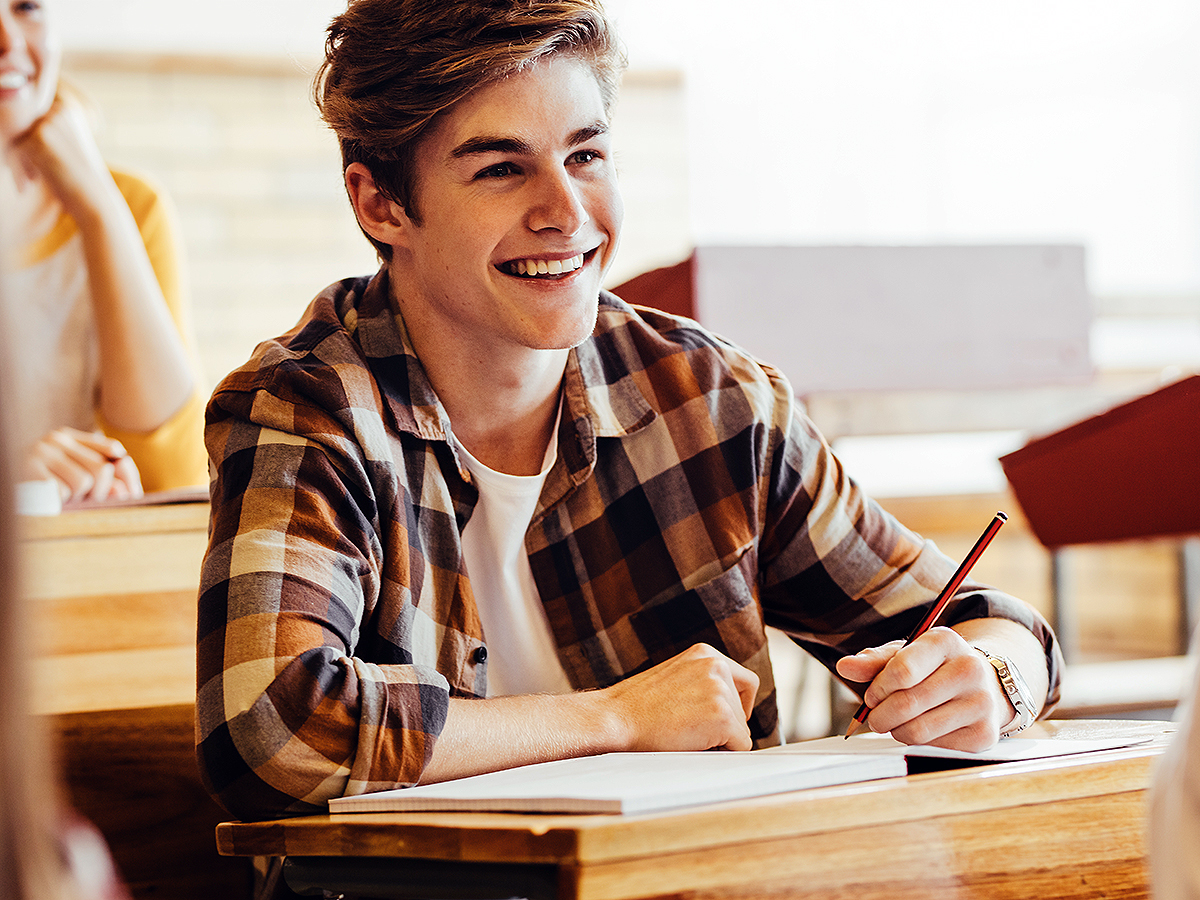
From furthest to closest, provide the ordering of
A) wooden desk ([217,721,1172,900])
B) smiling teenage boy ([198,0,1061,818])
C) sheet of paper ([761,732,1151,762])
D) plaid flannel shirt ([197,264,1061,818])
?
smiling teenage boy ([198,0,1061,818]), plaid flannel shirt ([197,264,1061,818]), sheet of paper ([761,732,1151,762]), wooden desk ([217,721,1172,900])

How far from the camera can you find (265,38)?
3.67m

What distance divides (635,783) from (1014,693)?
379 millimetres

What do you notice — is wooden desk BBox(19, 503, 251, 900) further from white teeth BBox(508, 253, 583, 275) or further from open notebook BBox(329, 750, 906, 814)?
open notebook BBox(329, 750, 906, 814)

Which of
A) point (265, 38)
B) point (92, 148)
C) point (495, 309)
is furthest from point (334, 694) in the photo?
point (265, 38)

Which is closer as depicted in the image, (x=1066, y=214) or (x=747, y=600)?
(x=747, y=600)

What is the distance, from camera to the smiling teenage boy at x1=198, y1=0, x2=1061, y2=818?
3.31ft

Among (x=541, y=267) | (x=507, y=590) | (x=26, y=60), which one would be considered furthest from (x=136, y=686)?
(x=26, y=60)

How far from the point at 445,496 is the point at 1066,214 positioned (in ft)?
11.3

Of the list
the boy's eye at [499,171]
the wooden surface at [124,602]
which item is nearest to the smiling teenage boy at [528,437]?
the boy's eye at [499,171]

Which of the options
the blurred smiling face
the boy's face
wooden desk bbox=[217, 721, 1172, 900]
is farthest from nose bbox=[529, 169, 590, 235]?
the blurred smiling face

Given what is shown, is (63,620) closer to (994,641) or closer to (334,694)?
(334,694)

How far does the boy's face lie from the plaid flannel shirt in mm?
78

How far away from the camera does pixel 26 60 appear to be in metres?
1.85

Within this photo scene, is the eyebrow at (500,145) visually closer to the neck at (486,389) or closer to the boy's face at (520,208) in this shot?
the boy's face at (520,208)
